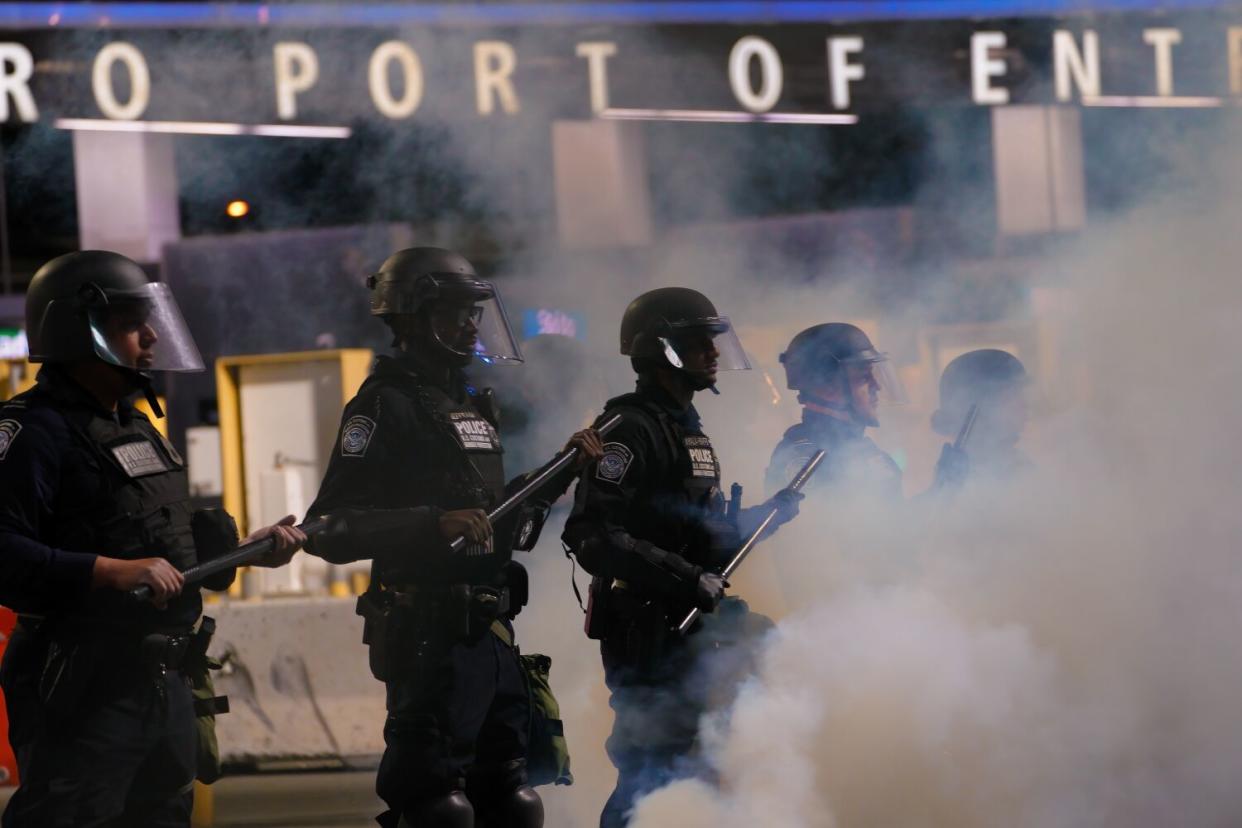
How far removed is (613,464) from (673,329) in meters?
0.46

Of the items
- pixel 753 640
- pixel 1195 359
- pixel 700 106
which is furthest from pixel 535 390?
pixel 1195 359

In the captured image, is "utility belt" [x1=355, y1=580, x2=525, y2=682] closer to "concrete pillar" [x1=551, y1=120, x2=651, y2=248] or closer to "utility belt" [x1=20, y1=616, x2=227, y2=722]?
"utility belt" [x1=20, y1=616, x2=227, y2=722]

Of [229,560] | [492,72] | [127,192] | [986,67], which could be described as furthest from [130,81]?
[986,67]

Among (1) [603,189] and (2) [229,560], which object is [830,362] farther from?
(2) [229,560]

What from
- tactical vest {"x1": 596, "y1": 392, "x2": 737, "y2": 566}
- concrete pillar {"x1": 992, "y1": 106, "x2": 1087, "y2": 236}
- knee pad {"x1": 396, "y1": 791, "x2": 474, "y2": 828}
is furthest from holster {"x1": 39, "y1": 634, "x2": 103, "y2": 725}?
concrete pillar {"x1": 992, "y1": 106, "x2": 1087, "y2": 236}

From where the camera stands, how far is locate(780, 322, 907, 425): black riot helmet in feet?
18.4

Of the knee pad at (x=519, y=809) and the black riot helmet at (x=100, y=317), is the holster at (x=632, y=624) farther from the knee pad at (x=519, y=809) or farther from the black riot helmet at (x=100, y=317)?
the black riot helmet at (x=100, y=317)

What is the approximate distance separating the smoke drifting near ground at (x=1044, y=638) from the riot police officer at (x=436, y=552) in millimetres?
698

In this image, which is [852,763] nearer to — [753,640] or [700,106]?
[753,640]

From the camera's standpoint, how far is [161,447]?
12.2 ft

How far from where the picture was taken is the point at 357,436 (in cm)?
415

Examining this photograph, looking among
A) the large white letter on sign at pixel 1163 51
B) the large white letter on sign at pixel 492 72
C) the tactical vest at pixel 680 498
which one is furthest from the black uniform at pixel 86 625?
the large white letter on sign at pixel 1163 51

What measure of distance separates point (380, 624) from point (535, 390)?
2.57 m

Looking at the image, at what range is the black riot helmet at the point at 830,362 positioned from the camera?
18.4 feet
